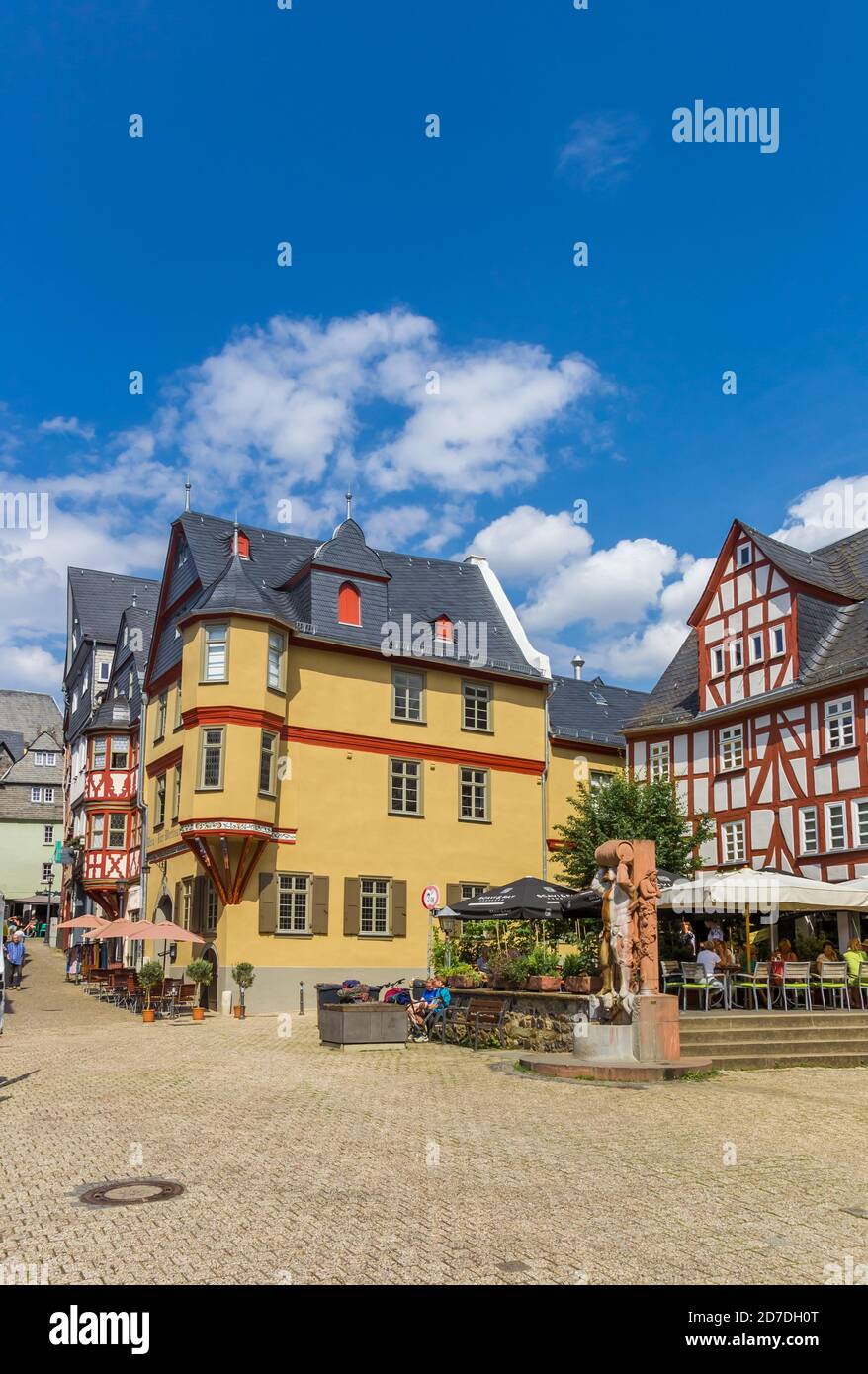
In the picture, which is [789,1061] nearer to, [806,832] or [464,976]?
[464,976]

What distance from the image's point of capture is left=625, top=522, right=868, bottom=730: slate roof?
3375cm

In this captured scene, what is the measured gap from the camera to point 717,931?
3048cm

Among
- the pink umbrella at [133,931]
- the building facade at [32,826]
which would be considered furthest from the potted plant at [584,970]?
the building facade at [32,826]

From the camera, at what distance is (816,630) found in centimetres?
3500

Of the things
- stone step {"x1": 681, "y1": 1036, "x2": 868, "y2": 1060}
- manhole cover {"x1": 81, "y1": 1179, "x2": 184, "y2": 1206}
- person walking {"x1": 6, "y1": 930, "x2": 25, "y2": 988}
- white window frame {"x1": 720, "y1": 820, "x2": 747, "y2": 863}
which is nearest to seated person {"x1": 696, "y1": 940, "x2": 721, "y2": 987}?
stone step {"x1": 681, "y1": 1036, "x2": 868, "y2": 1060}

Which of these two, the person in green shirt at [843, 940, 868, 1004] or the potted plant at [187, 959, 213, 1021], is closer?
the person in green shirt at [843, 940, 868, 1004]

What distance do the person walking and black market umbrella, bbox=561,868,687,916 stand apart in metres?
21.5

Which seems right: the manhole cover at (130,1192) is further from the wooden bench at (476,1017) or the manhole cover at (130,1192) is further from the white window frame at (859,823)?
the white window frame at (859,823)

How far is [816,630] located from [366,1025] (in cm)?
2031

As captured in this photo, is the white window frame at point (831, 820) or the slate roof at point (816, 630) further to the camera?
the slate roof at point (816, 630)

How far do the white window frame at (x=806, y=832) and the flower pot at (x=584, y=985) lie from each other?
47.3ft

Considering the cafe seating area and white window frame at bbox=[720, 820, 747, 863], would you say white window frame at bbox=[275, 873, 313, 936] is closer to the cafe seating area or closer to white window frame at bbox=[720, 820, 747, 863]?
the cafe seating area

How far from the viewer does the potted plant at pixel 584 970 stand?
66.6ft
